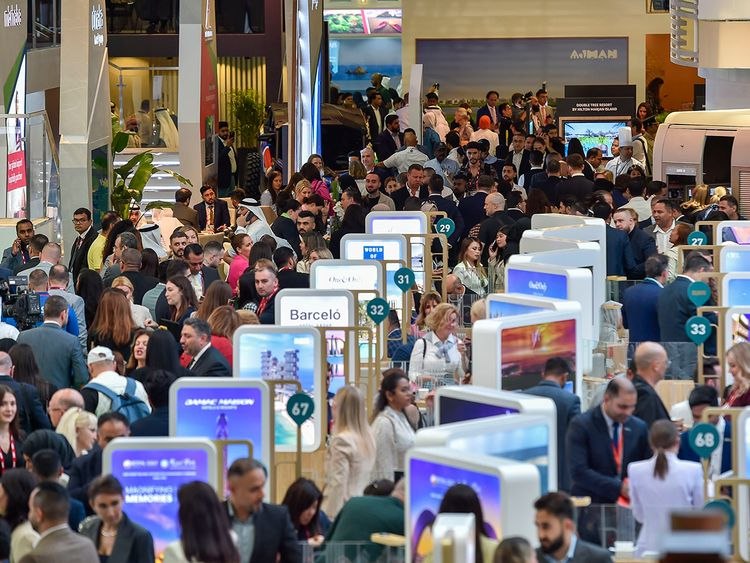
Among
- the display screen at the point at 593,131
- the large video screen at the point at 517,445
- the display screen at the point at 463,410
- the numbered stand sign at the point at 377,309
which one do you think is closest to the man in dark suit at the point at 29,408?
the numbered stand sign at the point at 377,309

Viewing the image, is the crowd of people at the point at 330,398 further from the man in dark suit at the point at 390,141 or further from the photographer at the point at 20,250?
the man in dark suit at the point at 390,141

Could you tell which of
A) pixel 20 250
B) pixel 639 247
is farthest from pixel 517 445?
pixel 20 250

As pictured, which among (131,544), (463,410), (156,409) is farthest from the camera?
(156,409)

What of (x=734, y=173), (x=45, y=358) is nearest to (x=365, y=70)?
(x=734, y=173)

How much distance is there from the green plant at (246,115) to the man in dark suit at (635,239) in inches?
698

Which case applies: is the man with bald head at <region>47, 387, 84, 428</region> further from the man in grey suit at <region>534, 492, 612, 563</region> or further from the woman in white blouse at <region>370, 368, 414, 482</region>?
the man in grey suit at <region>534, 492, 612, 563</region>

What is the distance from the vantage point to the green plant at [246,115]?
30.5 m

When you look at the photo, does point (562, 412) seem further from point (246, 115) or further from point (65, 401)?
point (246, 115)

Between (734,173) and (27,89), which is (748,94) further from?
(27,89)

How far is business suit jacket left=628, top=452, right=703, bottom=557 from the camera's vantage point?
6.50 metres

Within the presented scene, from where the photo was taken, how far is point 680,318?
33.9 feet

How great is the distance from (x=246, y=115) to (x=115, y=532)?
25.1 metres

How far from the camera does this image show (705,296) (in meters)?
9.53

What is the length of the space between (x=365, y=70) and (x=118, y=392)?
26623 mm
